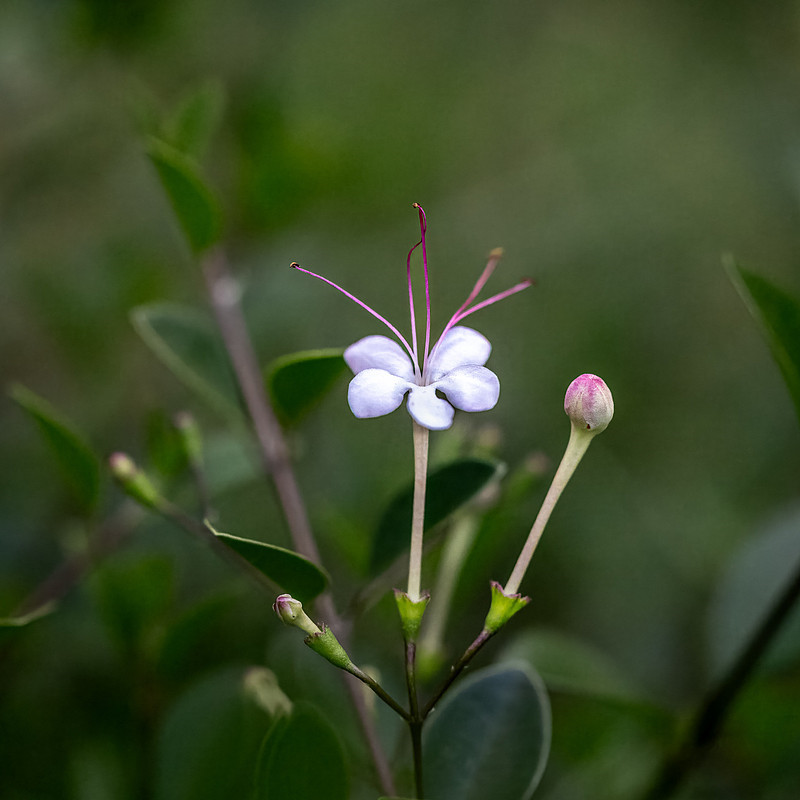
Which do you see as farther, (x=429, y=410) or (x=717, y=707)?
(x=717, y=707)

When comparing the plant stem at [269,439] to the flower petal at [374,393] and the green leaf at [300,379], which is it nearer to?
the green leaf at [300,379]

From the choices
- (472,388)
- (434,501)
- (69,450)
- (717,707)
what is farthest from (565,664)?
(69,450)

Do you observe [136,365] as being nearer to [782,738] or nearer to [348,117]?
[348,117]

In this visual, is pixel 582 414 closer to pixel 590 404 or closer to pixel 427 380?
pixel 590 404

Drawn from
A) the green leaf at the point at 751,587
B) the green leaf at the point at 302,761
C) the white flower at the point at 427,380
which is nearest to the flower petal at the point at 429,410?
the white flower at the point at 427,380

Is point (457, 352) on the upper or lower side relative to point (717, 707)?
upper

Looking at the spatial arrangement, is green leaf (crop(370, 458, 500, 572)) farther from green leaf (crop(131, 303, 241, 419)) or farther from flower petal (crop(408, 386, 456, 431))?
green leaf (crop(131, 303, 241, 419))
